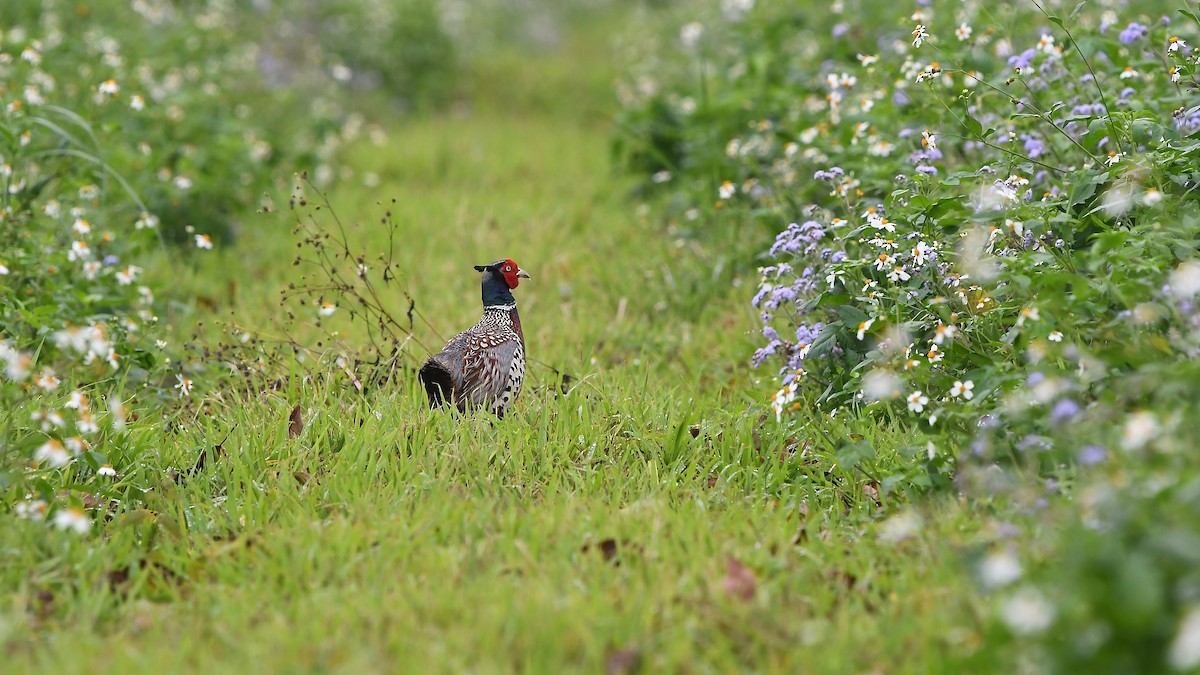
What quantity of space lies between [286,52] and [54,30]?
369 centimetres

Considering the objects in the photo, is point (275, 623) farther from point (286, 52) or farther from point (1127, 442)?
point (286, 52)

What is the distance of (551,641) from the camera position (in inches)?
102

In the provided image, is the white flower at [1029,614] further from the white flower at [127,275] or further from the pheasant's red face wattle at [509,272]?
the white flower at [127,275]

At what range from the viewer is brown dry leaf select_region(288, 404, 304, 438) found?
3855 mm

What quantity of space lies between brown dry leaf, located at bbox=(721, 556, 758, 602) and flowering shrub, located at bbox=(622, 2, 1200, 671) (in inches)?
22.8

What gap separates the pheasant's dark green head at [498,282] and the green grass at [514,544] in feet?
1.17

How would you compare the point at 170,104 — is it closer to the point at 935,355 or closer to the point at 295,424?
the point at 295,424

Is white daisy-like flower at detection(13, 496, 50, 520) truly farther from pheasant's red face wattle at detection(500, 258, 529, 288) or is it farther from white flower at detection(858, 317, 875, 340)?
white flower at detection(858, 317, 875, 340)

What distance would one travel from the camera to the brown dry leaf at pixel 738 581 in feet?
9.14

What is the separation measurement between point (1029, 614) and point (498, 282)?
2.52 m

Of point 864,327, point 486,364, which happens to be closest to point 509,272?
point 486,364

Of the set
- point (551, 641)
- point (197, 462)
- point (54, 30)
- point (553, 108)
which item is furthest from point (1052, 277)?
point (553, 108)

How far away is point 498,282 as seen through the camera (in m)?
4.15

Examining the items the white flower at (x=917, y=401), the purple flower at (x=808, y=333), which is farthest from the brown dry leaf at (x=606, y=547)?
the purple flower at (x=808, y=333)
